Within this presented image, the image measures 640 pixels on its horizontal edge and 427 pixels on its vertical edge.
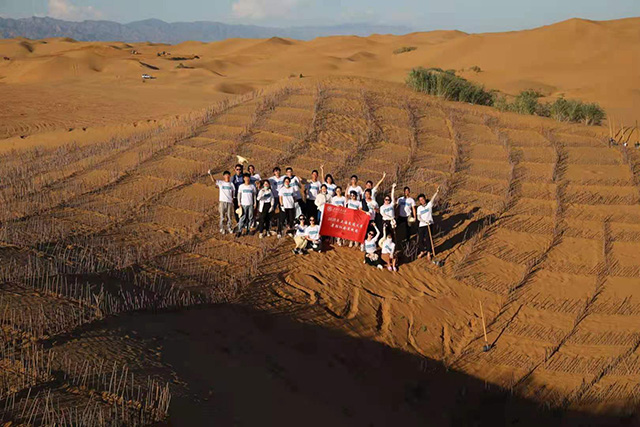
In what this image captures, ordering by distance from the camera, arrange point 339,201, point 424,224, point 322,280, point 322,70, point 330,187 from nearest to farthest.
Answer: point 322,280 < point 339,201 < point 424,224 < point 330,187 < point 322,70

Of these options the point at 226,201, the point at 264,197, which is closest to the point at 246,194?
the point at 264,197

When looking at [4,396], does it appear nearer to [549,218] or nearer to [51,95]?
[549,218]

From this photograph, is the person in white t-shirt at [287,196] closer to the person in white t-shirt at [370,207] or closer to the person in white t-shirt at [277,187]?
the person in white t-shirt at [277,187]

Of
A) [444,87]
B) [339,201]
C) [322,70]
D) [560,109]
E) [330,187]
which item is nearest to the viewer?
[339,201]

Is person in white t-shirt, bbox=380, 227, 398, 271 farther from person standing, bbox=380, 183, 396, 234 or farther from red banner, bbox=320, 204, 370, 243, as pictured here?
red banner, bbox=320, 204, 370, 243

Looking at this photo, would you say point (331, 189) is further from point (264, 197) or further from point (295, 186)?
point (264, 197)

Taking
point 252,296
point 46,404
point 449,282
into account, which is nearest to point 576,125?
point 449,282

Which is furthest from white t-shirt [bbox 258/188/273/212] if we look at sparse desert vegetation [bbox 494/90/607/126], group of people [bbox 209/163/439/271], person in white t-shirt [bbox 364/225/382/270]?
sparse desert vegetation [bbox 494/90/607/126]

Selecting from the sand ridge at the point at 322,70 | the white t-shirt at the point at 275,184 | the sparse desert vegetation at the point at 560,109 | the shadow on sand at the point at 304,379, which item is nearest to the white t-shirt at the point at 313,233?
the white t-shirt at the point at 275,184
